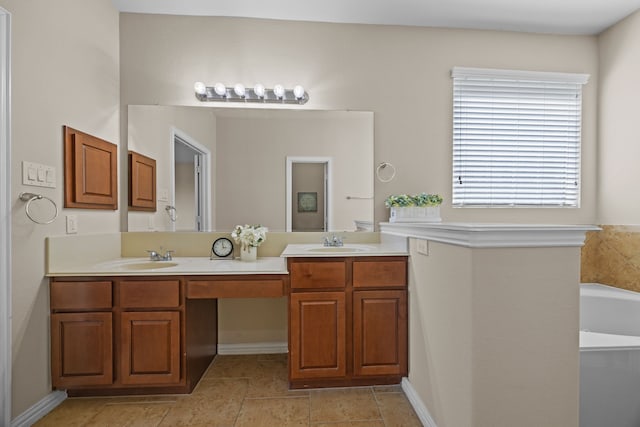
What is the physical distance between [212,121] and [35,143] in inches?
45.0

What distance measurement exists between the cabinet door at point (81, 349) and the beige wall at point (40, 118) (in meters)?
0.05

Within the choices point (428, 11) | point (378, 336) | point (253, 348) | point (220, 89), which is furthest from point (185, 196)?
point (428, 11)

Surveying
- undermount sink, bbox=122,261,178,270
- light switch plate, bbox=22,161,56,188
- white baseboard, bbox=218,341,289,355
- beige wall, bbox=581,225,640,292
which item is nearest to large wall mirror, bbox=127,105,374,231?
undermount sink, bbox=122,261,178,270

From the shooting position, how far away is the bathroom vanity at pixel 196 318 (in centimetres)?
203

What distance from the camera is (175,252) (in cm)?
273

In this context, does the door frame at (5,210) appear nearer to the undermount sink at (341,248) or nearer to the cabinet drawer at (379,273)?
the undermount sink at (341,248)

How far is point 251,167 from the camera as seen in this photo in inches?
107

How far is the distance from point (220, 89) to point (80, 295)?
5.55 ft

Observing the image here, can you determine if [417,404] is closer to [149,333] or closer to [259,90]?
[149,333]

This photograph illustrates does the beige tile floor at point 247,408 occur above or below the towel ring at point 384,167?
below

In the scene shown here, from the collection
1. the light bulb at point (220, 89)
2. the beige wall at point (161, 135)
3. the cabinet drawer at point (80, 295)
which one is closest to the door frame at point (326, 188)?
the beige wall at point (161, 135)

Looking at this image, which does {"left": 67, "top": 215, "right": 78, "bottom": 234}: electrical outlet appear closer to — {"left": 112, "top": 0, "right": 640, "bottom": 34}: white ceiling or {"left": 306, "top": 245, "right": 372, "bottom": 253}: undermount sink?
{"left": 306, "top": 245, "right": 372, "bottom": 253}: undermount sink

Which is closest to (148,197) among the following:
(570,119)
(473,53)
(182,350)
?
(182,350)

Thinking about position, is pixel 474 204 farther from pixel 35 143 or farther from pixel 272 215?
pixel 35 143
